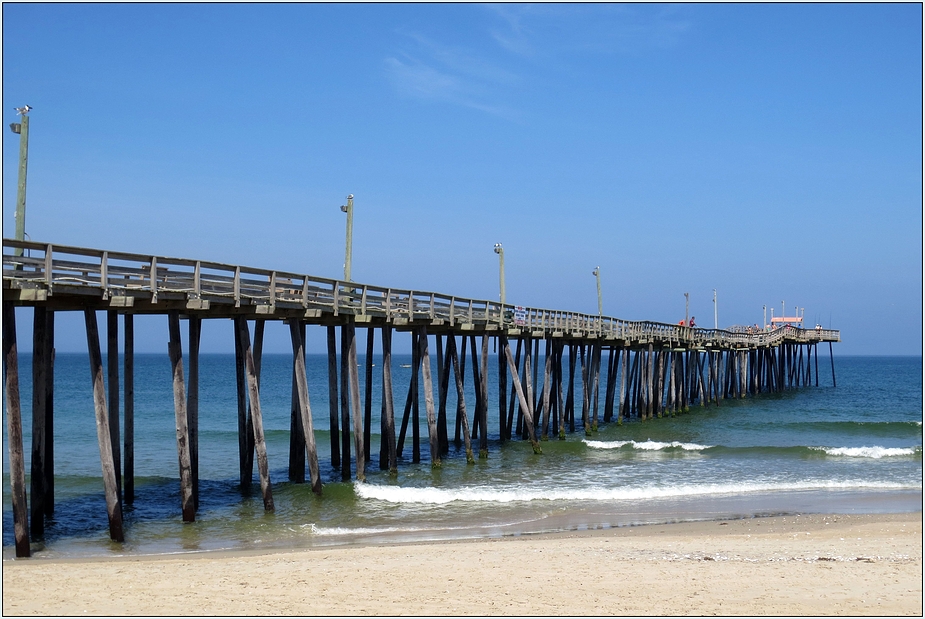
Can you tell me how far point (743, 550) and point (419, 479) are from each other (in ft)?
34.4

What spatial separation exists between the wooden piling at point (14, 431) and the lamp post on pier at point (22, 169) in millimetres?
1184

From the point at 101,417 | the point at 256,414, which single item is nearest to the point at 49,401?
the point at 101,417

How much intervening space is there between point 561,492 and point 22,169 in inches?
511

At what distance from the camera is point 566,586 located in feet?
36.9

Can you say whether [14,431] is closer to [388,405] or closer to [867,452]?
[388,405]

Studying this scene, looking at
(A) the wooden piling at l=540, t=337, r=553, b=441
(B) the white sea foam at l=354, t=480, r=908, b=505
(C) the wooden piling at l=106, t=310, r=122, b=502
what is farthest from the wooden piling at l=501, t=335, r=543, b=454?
(C) the wooden piling at l=106, t=310, r=122, b=502

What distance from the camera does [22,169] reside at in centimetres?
1431

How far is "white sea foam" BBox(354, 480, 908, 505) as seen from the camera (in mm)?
20047

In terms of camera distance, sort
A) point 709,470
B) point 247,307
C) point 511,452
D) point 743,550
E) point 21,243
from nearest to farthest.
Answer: point 21,243, point 743,550, point 247,307, point 709,470, point 511,452

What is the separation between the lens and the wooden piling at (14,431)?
1321cm

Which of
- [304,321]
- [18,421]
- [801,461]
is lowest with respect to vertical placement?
[801,461]

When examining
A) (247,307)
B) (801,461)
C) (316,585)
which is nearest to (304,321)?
(247,307)

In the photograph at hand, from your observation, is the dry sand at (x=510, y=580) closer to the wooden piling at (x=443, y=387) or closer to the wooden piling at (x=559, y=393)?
the wooden piling at (x=443, y=387)

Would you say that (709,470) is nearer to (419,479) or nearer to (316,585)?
(419,479)
